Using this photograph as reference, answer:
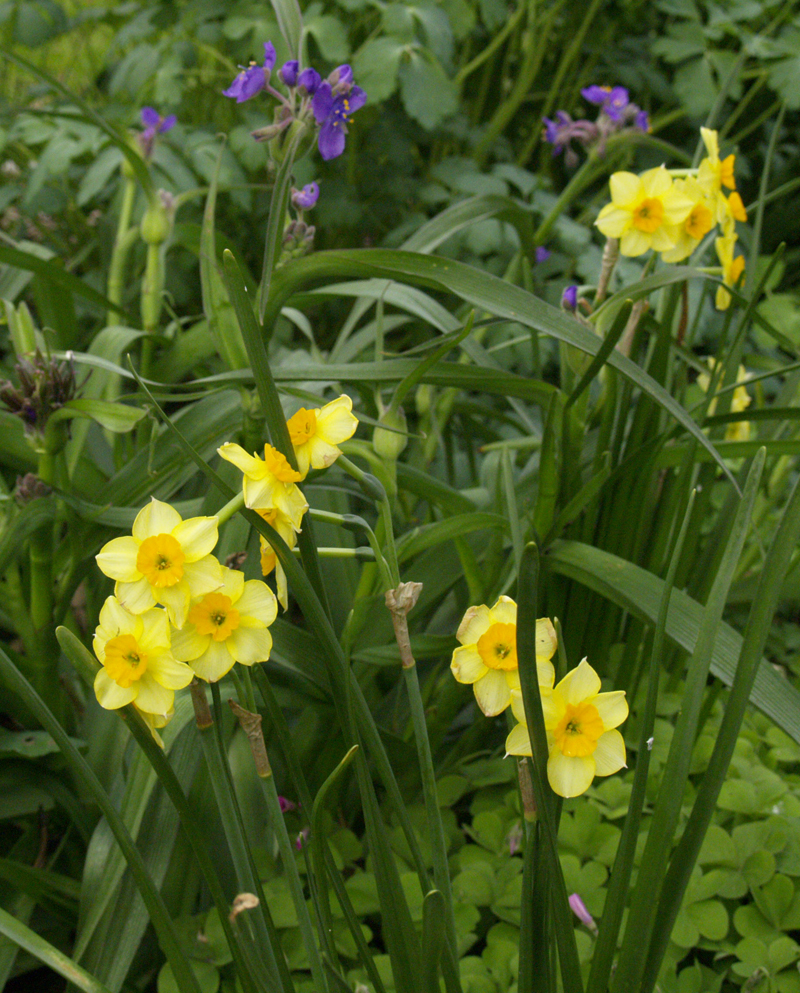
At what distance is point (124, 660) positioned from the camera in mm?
385

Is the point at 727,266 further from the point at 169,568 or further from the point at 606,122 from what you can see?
the point at 169,568

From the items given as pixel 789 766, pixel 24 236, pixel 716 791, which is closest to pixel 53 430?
pixel 716 791

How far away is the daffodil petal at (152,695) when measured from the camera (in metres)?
0.39

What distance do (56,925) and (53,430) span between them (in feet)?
1.55

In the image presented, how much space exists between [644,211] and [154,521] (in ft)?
2.10

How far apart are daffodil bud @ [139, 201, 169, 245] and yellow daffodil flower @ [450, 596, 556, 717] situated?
0.94 metres

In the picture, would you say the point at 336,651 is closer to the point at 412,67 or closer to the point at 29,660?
the point at 29,660

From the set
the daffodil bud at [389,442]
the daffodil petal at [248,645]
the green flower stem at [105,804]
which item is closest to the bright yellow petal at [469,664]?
the daffodil petal at [248,645]

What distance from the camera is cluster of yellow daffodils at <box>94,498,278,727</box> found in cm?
38

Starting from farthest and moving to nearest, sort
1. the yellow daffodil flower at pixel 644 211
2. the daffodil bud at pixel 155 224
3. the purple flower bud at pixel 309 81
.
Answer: the daffodil bud at pixel 155 224 < the yellow daffodil flower at pixel 644 211 < the purple flower bud at pixel 309 81

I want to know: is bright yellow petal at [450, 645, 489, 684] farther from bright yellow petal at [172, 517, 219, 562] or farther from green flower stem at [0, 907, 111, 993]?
green flower stem at [0, 907, 111, 993]

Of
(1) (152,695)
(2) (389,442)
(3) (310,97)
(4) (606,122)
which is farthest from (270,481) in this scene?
(4) (606,122)

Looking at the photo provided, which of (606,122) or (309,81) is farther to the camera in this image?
(606,122)

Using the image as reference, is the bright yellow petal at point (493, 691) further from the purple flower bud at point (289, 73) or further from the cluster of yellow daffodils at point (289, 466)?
the purple flower bud at point (289, 73)
